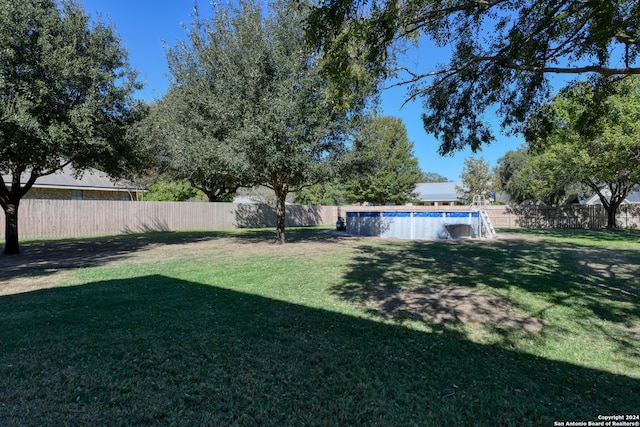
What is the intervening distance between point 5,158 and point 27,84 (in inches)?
104

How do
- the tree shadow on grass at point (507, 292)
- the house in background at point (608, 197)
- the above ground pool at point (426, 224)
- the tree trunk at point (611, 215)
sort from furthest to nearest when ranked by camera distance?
the house in background at point (608, 197) → the tree trunk at point (611, 215) → the above ground pool at point (426, 224) → the tree shadow on grass at point (507, 292)

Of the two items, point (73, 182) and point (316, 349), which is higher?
point (73, 182)

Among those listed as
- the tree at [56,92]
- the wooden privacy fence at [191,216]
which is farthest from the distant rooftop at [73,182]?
the tree at [56,92]

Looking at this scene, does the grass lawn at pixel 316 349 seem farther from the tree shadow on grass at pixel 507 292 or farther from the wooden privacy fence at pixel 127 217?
the wooden privacy fence at pixel 127 217

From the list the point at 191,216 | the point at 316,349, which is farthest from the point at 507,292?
the point at 191,216

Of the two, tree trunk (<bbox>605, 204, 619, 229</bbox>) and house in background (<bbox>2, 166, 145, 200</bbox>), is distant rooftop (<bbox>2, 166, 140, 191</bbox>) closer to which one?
house in background (<bbox>2, 166, 145, 200</bbox>)

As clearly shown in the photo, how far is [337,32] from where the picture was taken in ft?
17.2

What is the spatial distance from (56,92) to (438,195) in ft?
153

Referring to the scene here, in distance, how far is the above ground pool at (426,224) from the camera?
17.6 m

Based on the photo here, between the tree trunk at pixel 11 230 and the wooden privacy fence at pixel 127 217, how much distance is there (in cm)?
617

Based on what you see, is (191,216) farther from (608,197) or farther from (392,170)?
(608,197)

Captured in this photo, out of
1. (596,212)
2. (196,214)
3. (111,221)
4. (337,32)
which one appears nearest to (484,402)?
(337,32)

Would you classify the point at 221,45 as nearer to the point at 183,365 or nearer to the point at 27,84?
the point at 27,84

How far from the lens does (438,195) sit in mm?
49250
